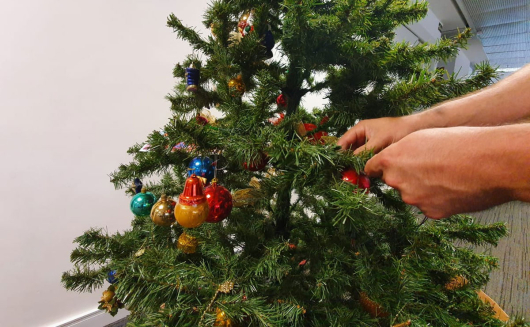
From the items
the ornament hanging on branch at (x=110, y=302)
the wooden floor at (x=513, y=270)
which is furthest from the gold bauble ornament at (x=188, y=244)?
the wooden floor at (x=513, y=270)

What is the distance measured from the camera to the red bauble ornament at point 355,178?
319mm

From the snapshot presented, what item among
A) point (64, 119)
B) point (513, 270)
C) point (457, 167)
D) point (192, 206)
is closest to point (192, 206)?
point (192, 206)

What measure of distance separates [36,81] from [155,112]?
1.22 feet

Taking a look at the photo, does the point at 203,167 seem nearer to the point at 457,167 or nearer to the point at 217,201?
the point at 217,201

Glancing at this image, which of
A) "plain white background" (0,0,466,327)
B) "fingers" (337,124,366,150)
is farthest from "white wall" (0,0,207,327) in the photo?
"fingers" (337,124,366,150)

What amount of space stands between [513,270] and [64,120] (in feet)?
6.94

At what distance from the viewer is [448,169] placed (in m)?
0.26

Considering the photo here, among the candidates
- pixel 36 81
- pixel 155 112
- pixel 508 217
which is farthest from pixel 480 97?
pixel 508 217

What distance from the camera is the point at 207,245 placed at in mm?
469

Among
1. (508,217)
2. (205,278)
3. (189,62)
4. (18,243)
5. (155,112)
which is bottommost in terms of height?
(508,217)

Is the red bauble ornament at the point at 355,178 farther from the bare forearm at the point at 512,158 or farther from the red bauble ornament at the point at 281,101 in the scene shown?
the red bauble ornament at the point at 281,101

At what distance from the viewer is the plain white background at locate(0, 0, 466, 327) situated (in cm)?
78

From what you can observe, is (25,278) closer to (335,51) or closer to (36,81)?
(36,81)

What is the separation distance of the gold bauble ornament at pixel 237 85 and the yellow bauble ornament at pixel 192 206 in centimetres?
20
